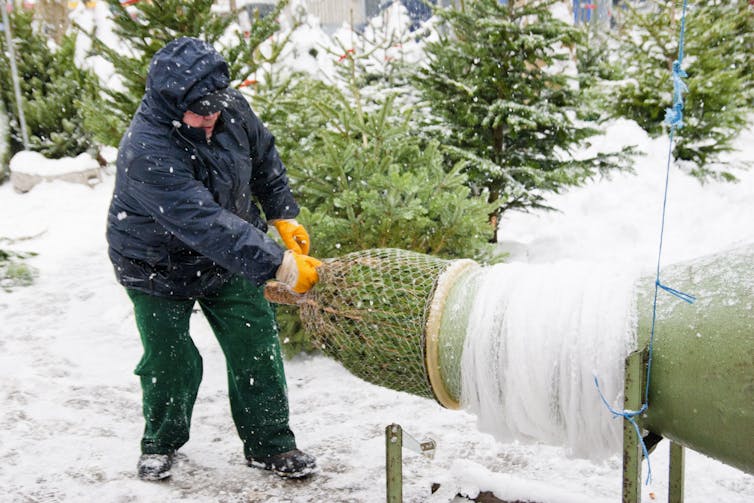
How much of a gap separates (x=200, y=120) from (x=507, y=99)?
13.0ft

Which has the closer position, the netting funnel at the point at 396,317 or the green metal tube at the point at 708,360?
the green metal tube at the point at 708,360

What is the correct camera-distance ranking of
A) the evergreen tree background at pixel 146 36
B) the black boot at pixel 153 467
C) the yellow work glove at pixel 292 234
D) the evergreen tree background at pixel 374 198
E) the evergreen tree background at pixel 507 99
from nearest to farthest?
1. the black boot at pixel 153 467
2. the yellow work glove at pixel 292 234
3. the evergreen tree background at pixel 374 198
4. the evergreen tree background at pixel 146 36
5. the evergreen tree background at pixel 507 99

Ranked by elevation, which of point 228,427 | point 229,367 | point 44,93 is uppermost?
point 44,93

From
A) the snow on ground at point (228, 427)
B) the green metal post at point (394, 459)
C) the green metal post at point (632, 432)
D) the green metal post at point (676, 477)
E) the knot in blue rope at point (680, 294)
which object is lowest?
the snow on ground at point (228, 427)

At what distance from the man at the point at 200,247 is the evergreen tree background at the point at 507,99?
304 centimetres

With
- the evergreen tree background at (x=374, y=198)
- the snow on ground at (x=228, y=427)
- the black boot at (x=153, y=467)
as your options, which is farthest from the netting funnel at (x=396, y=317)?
the evergreen tree background at (x=374, y=198)

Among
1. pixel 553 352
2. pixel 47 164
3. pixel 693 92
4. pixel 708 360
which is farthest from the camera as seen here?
pixel 47 164

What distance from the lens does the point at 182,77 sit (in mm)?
2475

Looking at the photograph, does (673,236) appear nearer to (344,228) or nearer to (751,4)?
(344,228)

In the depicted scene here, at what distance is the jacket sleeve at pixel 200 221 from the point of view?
2453 millimetres

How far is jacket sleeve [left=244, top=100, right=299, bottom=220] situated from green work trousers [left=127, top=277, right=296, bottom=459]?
1.42ft

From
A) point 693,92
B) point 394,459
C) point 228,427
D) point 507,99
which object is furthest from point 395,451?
point 693,92

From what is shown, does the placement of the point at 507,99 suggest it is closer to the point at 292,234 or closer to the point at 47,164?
the point at 292,234

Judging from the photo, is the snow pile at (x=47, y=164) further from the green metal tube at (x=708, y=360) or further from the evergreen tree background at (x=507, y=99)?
the green metal tube at (x=708, y=360)
